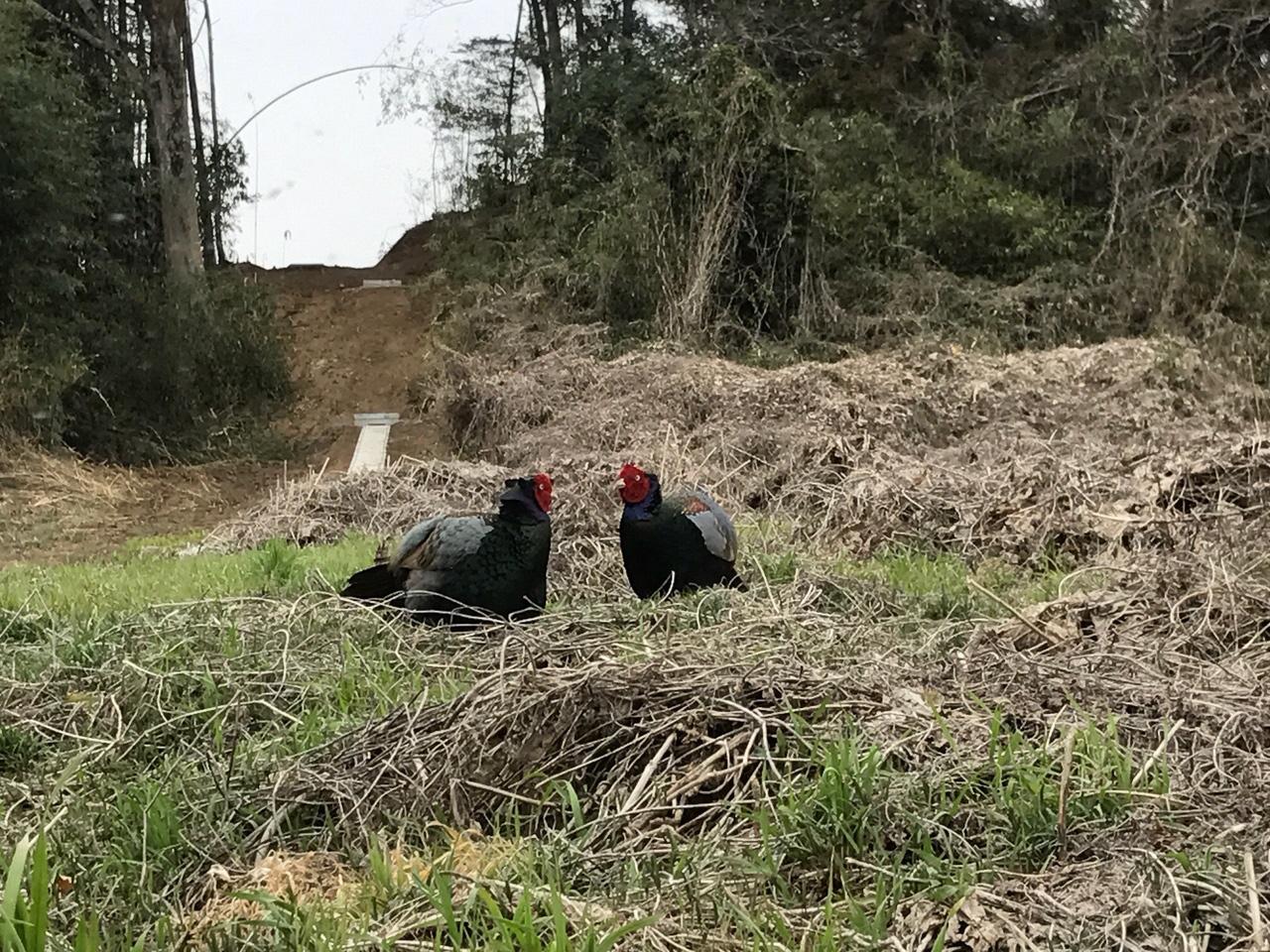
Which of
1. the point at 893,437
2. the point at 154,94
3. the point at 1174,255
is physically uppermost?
the point at 154,94

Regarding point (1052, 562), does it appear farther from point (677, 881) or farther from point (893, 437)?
point (677, 881)

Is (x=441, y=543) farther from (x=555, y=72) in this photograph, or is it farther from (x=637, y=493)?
(x=555, y=72)

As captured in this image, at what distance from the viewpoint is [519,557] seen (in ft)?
12.1

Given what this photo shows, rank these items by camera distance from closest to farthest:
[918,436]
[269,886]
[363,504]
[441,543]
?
[269,886] → [441,543] → [363,504] → [918,436]

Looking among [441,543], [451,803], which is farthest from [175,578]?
[451,803]

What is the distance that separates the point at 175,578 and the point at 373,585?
1.35 m

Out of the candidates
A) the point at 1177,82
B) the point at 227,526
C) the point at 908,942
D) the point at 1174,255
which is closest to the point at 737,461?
the point at 227,526

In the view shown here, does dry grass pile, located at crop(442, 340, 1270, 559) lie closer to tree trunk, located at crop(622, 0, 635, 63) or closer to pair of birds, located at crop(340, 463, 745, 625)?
pair of birds, located at crop(340, 463, 745, 625)

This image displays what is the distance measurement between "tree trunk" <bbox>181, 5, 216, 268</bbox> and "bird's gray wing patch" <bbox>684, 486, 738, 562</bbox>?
510 inches

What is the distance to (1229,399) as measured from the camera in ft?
26.9

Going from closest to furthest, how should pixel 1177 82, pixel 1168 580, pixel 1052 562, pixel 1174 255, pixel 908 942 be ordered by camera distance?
pixel 908 942, pixel 1168 580, pixel 1052 562, pixel 1174 255, pixel 1177 82

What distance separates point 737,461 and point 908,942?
5.25 m

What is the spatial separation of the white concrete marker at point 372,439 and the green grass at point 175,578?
13.7ft

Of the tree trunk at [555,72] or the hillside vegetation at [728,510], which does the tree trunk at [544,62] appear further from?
the hillside vegetation at [728,510]
